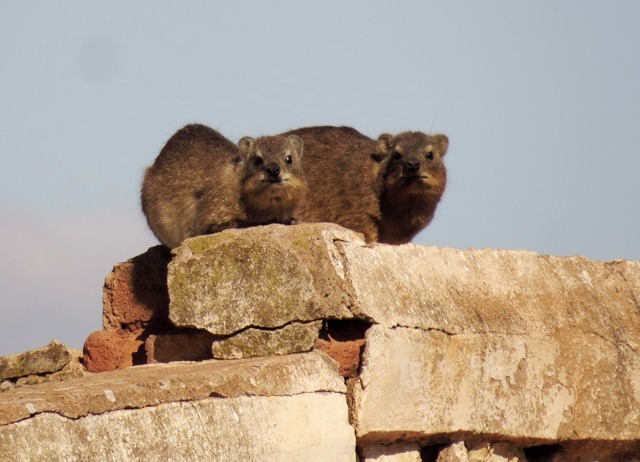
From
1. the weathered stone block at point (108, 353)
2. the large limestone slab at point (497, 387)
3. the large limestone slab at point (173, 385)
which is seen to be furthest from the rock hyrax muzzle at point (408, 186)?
the large limestone slab at point (173, 385)

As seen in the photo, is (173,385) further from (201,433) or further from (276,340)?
(276,340)

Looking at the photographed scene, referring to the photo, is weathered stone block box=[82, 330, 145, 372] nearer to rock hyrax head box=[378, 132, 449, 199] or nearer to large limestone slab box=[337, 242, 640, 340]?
large limestone slab box=[337, 242, 640, 340]

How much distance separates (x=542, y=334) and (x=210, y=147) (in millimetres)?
3443

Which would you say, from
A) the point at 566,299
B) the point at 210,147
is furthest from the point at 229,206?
the point at 566,299

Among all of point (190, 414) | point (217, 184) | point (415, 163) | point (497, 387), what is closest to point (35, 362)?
point (190, 414)

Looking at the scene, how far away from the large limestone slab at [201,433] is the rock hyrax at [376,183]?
4.34 meters

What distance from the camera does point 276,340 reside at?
556cm

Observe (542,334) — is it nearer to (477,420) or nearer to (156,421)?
(477,420)

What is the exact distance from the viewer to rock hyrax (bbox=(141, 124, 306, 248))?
8.18 m

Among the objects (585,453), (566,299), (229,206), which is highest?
(229,206)

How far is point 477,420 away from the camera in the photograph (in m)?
6.05

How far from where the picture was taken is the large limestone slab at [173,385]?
4359 mm

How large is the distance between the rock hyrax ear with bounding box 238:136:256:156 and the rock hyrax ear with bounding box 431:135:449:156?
2.32m

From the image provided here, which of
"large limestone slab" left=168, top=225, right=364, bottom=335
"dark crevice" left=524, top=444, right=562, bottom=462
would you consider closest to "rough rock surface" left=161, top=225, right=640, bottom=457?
"large limestone slab" left=168, top=225, right=364, bottom=335
